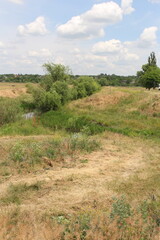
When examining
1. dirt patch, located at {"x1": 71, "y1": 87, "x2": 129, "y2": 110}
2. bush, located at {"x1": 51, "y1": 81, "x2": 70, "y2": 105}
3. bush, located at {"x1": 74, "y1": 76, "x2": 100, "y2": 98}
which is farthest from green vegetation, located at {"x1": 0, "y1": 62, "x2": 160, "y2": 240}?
bush, located at {"x1": 74, "y1": 76, "x2": 100, "y2": 98}

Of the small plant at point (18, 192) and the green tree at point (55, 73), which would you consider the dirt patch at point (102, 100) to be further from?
the small plant at point (18, 192)

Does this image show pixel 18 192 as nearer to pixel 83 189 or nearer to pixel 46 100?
pixel 83 189

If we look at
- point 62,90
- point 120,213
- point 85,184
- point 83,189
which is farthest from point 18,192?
point 62,90

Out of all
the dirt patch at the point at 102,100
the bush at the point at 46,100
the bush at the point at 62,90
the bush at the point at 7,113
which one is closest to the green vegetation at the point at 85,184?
the bush at the point at 7,113

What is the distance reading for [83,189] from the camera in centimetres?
642

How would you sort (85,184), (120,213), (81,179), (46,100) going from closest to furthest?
(120,213) → (85,184) → (81,179) → (46,100)

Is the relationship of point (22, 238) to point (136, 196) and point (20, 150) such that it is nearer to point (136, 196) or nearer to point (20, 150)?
point (136, 196)

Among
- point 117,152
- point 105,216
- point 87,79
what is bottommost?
point 117,152

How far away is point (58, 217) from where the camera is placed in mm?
4773

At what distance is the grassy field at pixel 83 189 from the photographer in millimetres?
4071

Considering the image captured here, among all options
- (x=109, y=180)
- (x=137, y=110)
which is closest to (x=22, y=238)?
(x=109, y=180)

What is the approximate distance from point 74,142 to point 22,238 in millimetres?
6517

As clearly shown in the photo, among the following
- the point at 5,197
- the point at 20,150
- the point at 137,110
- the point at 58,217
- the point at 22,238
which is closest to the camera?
the point at 22,238

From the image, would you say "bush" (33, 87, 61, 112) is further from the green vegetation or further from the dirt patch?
the green vegetation
